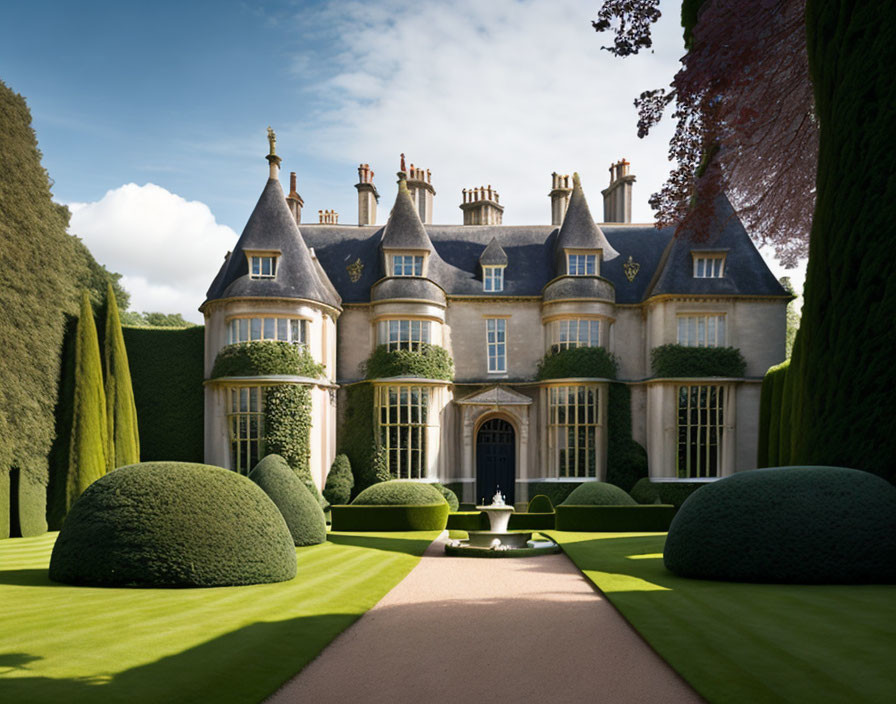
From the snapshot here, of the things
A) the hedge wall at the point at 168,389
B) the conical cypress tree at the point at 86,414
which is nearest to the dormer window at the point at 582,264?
the hedge wall at the point at 168,389

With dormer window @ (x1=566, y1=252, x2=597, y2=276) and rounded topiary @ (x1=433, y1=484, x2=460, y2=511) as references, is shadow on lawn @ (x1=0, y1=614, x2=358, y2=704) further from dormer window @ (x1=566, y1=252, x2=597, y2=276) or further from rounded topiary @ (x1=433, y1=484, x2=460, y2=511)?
dormer window @ (x1=566, y1=252, x2=597, y2=276)

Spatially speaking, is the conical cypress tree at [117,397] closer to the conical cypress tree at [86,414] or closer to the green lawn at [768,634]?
the conical cypress tree at [86,414]

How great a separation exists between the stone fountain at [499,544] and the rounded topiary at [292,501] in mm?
3167

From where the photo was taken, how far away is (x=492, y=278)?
31.4 meters

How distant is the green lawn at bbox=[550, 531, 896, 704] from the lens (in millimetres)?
6059

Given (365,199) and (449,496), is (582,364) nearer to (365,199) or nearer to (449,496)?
(449,496)

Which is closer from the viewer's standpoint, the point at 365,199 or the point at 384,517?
→ the point at 384,517

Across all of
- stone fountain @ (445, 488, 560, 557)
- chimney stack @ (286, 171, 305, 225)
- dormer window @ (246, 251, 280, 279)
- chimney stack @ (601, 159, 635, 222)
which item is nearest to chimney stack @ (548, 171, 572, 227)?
chimney stack @ (601, 159, 635, 222)

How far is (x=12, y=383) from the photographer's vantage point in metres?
20.7

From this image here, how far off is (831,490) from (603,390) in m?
18.1

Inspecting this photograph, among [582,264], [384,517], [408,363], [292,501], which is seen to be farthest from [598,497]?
[582,264]

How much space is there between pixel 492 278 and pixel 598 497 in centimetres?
1243

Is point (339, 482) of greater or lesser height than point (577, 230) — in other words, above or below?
below

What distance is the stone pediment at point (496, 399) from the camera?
29500 mm
